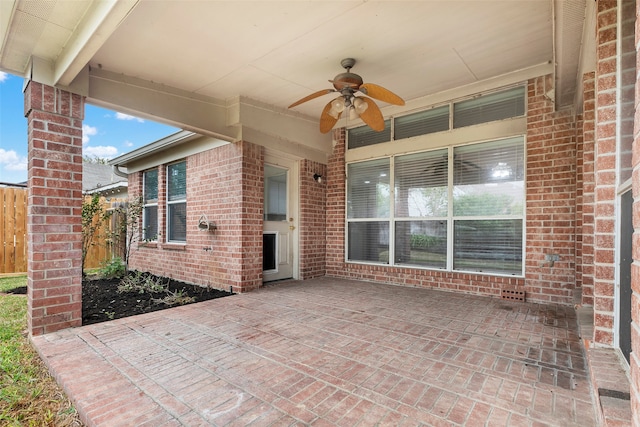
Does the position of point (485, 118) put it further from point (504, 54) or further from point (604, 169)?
point (604, 169)

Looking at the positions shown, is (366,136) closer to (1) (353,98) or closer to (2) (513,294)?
(1) (353,98)

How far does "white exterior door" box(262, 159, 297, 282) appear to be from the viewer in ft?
17.3

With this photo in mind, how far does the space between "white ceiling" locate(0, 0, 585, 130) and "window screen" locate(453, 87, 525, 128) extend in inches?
13.6

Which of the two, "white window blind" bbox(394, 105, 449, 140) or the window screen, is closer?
the window screen

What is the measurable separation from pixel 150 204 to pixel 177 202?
1.11 meters

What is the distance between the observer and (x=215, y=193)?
5.02 metres

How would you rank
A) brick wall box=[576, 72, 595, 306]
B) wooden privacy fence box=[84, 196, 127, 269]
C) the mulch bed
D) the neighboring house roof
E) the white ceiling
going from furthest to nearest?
1. the neighboring house roof
2. wooden privacy fence box=[84, 196, 127, 269]
3. the mulch bed
4. brick wall box=[576, 72, 595, 306]
5. the white ceiling

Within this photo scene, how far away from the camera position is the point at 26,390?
6.68ft

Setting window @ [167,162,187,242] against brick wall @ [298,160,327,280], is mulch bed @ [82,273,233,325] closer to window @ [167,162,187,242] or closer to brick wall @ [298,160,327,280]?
window @ [167,162,187,242]

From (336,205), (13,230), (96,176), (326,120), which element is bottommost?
(13,230)

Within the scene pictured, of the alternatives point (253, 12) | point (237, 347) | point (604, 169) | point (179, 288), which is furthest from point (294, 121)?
point (604, 169)

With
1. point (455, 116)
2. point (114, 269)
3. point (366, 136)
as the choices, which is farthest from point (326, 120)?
Answer: point (114, 269)

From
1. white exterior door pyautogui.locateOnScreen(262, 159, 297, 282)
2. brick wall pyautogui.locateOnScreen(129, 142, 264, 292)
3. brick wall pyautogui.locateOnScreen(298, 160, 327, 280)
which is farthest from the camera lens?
brick wall pyautogui.locateOnScreen(298, 160, 327, 280)

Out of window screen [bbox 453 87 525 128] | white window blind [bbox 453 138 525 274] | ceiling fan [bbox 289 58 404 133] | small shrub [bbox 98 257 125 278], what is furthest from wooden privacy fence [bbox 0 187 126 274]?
window screen [bbox 453 87 525 128]
